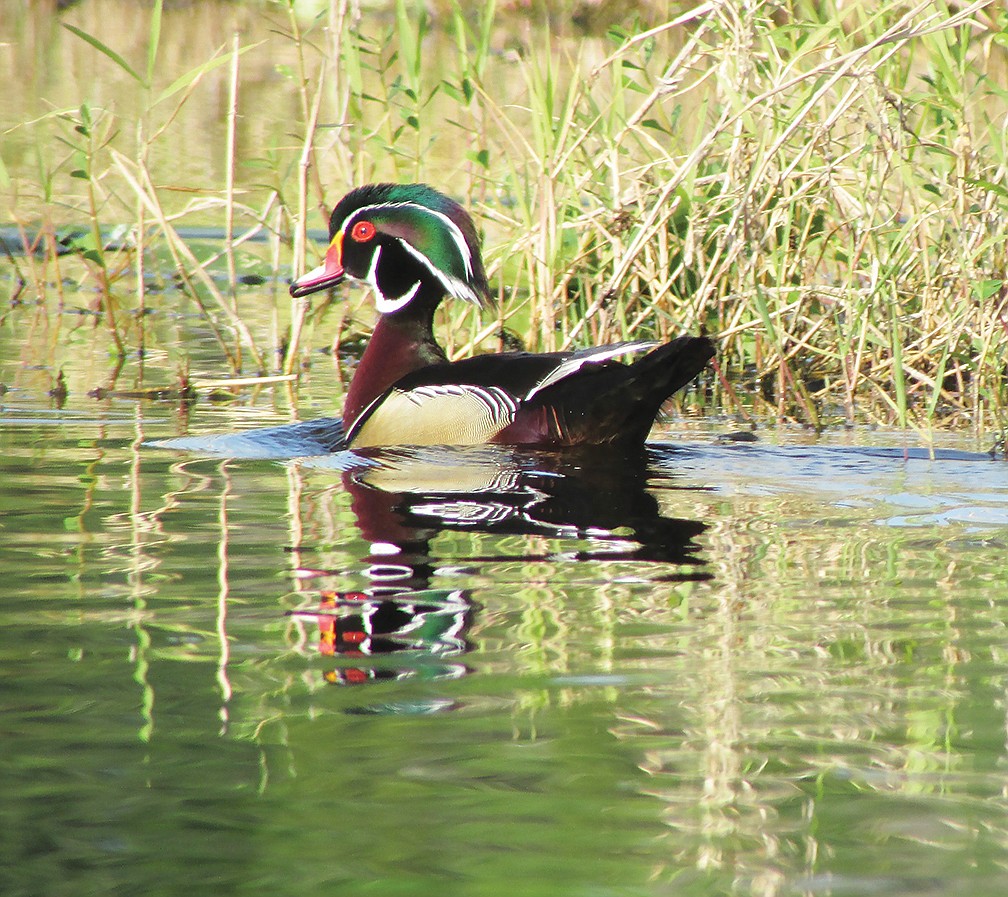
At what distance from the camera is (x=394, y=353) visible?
7016 millimetres

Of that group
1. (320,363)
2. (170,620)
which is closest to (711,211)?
(320,363)

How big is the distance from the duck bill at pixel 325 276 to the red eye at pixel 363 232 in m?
0.08

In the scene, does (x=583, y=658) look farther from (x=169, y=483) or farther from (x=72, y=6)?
(x=72, y=6)

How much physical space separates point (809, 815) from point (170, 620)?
1.67 m

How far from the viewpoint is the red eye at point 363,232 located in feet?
23.6

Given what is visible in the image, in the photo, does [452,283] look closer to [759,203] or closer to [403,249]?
[403,249]

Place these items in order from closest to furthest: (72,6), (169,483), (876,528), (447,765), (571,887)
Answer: (571,887) → (447,765) → (876,528) → (169,483) → (72,6)

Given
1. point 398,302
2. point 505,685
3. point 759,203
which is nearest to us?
point 505,685

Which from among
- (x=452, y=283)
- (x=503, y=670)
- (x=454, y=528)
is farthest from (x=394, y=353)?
(x=503, y=670)

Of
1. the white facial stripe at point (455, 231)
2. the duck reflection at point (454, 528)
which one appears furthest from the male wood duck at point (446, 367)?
the duck reflection at point (454, 528)

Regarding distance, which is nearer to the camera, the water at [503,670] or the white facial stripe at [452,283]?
the water at [503,670]

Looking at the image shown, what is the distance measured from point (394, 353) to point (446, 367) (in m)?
0.52

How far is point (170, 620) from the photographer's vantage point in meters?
3.87

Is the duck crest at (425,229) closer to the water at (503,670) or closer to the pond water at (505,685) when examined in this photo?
the water at (503,670)
